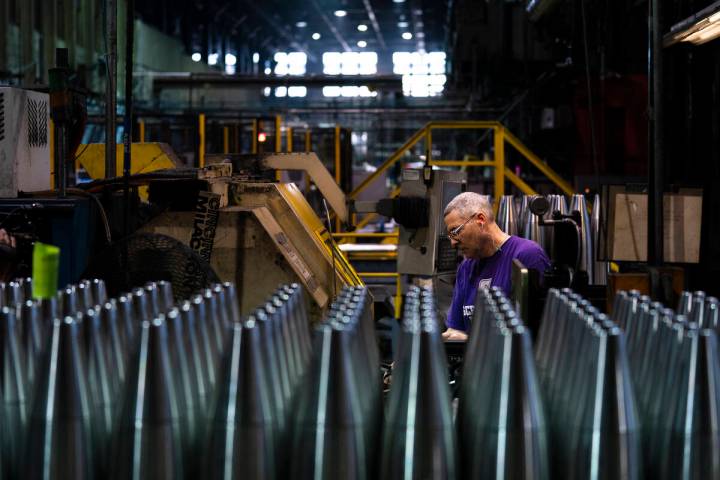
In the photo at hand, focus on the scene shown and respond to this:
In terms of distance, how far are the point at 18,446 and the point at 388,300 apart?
6.14m

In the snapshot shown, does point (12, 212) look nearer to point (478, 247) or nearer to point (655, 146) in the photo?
point (478, 247)

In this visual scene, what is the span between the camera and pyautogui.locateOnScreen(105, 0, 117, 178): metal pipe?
16.1 feet

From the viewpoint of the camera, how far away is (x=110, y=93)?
4.89 m

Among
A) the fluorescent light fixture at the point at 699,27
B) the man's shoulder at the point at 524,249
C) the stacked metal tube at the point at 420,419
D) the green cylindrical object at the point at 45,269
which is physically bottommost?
the stacked metal tube at the point at 420,419

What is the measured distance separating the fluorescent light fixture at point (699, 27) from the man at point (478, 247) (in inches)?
59.7

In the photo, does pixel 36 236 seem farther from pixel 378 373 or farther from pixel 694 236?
pixel 694 236

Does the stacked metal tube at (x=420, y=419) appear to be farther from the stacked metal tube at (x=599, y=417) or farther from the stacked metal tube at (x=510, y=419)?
the stacked metal tube at (x=599, y=417)

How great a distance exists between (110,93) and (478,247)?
2252 mm

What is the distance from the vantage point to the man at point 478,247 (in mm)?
4008

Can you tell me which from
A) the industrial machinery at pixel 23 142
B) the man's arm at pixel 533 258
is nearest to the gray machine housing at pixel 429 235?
the man's arm at pixel 533 258

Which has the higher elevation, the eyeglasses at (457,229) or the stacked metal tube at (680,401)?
the eyeglasses at (457,229)

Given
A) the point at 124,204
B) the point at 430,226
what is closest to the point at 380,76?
the point at 430,226

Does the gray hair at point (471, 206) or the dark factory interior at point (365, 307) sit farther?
the gray hair at point (471, 206)

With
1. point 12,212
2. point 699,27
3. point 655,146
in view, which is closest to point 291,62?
point 699,27
